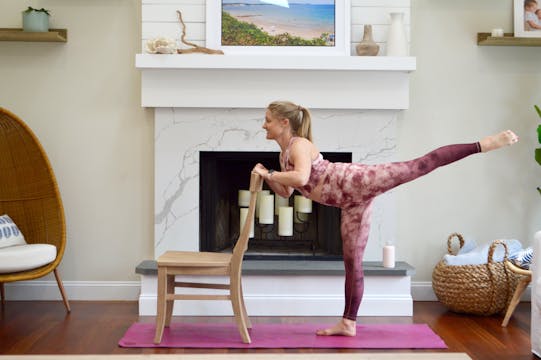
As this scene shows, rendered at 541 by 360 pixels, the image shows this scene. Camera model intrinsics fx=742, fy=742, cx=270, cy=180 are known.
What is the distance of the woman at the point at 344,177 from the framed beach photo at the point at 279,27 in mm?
905

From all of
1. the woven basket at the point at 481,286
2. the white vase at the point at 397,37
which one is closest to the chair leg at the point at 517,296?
the woven basket at the point at 481,286

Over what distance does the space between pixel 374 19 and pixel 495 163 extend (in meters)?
1.17

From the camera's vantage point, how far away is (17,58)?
448 cm

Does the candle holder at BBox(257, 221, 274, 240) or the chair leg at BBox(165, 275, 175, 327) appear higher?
the candle holder at BBox(257, 221, 274, 240)

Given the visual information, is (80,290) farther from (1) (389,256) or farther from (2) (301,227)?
(1) (389,256)

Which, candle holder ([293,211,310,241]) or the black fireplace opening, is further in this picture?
candle holder ([293,211,310,241])

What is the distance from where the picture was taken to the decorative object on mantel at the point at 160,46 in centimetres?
418

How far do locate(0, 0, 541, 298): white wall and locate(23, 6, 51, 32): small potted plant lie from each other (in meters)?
0.16

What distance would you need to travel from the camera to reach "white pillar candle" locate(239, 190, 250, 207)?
4.64 meters

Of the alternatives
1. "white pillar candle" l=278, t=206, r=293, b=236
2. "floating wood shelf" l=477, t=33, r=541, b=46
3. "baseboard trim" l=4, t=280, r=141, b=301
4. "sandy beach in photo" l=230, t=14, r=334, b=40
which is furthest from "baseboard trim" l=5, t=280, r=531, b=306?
"floating wood shelf" l=477, t=33, r=541, b=46

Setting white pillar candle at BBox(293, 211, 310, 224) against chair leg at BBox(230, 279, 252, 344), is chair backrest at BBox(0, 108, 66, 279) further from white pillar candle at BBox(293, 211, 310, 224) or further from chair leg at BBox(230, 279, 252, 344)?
white pillar candle at BBox(293, 211, 310, 224)

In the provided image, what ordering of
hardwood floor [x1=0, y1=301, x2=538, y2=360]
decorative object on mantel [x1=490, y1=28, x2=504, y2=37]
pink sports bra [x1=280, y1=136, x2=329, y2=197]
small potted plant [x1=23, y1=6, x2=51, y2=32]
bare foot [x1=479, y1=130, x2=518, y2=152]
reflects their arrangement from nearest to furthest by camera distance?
bare foot [x1=479, y1=130, x2=518, y2=152] < hardwood floor [x1=0, y1=301, x2=538, y2=360] < pink sports bra [x1=280, y1=136, x2=329, y2=197] < small potted plant [x1=23, y1=6, x2=51, y2=32] < decorative object on mantel [x1=490, y1=28, x2=504, y2=37]

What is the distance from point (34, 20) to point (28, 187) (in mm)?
974

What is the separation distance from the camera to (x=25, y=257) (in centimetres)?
388
